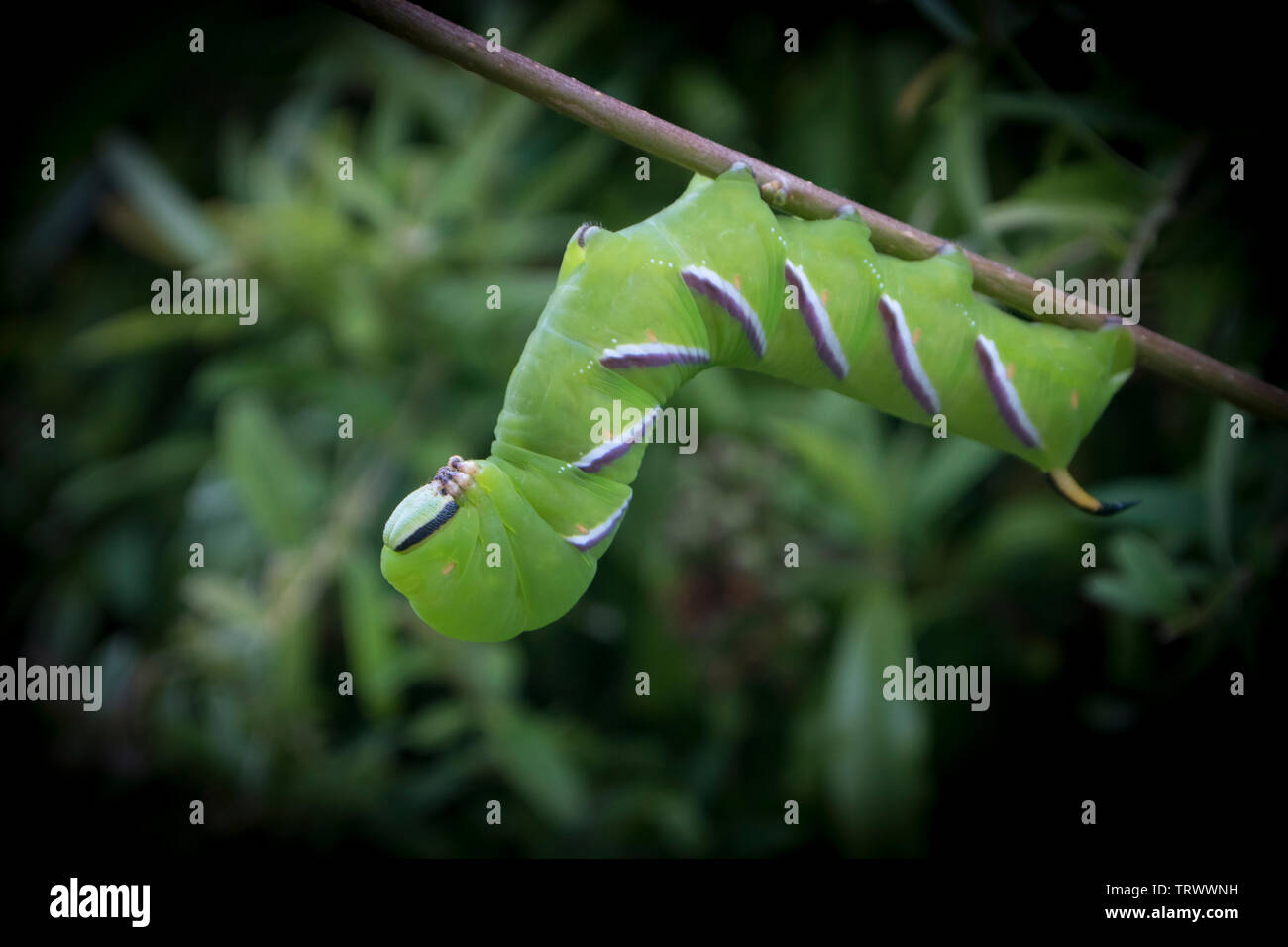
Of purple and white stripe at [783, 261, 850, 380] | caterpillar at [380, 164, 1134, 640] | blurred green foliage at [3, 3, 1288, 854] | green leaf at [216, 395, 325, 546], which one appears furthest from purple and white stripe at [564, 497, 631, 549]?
green leaf at [216, 395, 325, 546]

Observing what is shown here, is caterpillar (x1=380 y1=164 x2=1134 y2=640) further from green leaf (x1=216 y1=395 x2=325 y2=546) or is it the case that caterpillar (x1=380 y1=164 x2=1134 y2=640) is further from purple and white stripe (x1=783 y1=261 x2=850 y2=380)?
green leaf (x1=216 y1=395 x2=325 y2=546)

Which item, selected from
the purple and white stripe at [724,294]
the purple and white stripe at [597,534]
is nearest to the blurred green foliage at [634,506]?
the purple and white stripe at [724,294]

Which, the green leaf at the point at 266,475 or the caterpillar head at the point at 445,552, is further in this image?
the green leaf at the point at 266,475

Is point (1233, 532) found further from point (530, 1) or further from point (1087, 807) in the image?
point (530, 1)

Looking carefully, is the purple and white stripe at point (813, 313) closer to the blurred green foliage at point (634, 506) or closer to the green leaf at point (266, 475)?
the blurred green foliage at point (634, 506)

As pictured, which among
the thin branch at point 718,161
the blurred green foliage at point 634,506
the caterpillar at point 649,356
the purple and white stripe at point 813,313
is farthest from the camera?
the blurred green foliage at point 634,506

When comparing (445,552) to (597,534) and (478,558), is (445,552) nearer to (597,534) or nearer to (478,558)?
(478,558)
